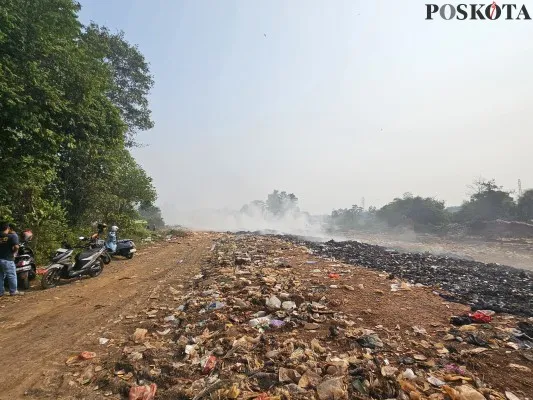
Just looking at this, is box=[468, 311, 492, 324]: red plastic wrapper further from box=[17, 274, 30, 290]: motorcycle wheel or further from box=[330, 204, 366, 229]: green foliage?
box=[330, 204, 366, 229]: green foliage

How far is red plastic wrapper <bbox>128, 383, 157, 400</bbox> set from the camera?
271 cm

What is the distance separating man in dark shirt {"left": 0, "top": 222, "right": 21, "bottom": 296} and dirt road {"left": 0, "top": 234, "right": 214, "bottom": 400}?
0.34 metres

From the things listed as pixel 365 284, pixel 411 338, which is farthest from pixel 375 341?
pixel 365 284

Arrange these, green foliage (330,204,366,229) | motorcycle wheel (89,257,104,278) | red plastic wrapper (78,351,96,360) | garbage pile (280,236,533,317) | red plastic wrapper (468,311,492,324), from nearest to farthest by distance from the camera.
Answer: red plastic wrapper (78,351,96,360)
red plastic wrapper (468,311,492,324)
garbage pile (280,236,533,317)
motorcycle wheel (89,257,104,278)
green foliage (330,204,366,229)

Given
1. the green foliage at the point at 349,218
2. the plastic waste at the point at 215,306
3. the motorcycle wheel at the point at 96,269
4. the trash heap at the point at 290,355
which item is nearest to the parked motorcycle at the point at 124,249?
the motorcycle wheel at the point at 96,269

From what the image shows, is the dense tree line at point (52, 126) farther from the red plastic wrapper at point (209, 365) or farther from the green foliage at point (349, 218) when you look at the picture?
the green foliage at point (349, 218)

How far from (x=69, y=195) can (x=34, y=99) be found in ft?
16.5

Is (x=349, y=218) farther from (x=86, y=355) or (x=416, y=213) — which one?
(x=86, y=355)

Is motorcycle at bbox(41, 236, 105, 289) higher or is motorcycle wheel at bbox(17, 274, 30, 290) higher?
motorcycle at bbox(41, 236, 105, 289)

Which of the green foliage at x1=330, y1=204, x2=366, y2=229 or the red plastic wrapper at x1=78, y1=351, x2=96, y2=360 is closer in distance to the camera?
the red plastic wrapper at x1=78, y1=351, x2=96, y2=360

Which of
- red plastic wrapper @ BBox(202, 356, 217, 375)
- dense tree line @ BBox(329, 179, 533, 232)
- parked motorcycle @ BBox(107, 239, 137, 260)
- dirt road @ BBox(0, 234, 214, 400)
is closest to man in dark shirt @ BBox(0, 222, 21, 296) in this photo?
dirt road @ BBox(0, 234, 214, 400)

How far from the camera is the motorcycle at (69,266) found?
655 cm

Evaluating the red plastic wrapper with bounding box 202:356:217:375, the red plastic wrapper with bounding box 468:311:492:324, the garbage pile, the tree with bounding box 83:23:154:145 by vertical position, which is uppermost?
the tree with bounding box 83:23:154:145

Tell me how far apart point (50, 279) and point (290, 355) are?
20.1ft
